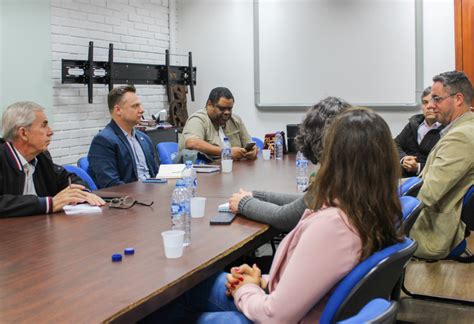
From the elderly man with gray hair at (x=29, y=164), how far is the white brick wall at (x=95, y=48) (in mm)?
2427

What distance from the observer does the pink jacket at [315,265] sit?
163 centimetres

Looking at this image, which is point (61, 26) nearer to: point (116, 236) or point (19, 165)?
point (19, 165)

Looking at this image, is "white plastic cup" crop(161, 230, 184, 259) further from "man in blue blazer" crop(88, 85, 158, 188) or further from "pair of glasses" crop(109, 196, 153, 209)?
"man in blue blazer" crop(88, 85, 158, 188)

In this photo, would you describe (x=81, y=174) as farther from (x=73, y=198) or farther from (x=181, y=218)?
(x=181, y=218)

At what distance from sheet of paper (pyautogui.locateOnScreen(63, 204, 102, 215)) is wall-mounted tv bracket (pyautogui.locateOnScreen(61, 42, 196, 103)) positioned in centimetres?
289

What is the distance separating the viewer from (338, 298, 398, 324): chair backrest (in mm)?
1144

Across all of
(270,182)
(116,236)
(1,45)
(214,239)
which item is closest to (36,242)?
(116,236)

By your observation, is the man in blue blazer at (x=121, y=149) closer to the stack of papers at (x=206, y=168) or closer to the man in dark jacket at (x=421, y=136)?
the stack of papers at (x=206, y=168)

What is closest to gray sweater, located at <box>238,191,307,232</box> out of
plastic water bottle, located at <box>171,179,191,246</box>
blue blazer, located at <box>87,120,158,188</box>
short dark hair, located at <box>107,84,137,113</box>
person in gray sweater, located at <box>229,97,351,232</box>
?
person in gray sweater, located at <box>229,97,351,232</box>

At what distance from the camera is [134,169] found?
4.11 m

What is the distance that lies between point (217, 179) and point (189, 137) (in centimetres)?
122

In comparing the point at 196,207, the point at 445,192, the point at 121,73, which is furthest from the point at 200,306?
the point at 121,73

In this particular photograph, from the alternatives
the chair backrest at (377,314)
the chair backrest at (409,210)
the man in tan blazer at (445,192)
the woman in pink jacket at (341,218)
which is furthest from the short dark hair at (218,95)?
the chair backrest at (377,314)

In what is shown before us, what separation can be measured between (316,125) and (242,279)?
706 mm
